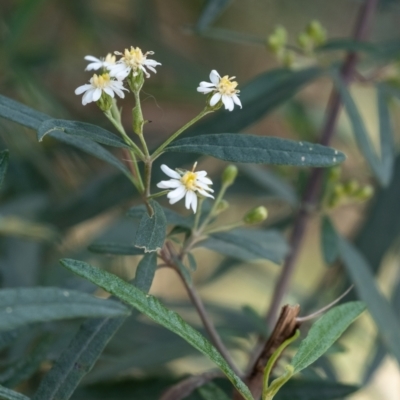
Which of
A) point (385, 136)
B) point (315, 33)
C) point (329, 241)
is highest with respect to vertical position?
point (315, 33)

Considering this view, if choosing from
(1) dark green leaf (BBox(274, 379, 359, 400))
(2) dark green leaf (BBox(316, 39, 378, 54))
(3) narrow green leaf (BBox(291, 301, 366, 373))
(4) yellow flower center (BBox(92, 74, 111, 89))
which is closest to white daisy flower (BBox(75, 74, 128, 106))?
(4) yellow flower center (BBox(92, 74, 111, 89))

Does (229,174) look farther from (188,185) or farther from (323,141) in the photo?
(323,141)

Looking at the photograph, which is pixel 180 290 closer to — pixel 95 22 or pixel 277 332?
pixel 95 22

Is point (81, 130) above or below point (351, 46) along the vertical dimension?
below

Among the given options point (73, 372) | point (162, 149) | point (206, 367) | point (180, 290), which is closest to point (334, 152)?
point (162, 149)

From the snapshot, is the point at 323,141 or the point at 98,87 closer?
the point at 98,87

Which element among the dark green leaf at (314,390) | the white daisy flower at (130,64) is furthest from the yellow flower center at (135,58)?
the dark green leaf at (314,390)

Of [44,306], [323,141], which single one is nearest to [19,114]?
[44,306]

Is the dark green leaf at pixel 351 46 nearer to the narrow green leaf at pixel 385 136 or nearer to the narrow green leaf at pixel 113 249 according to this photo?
the narrow green leaf at pixel 385 136
